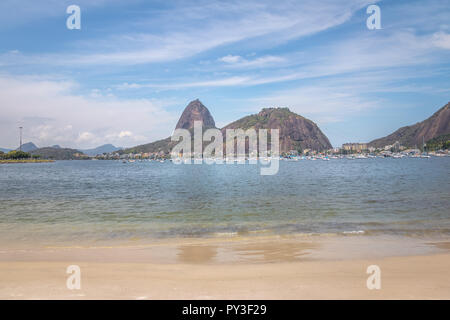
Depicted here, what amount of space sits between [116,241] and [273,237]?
6319mm

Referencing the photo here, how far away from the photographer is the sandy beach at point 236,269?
646cm

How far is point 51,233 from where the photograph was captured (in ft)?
45.3

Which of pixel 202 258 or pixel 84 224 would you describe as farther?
pixel 84 224

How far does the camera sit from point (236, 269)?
8266 mm

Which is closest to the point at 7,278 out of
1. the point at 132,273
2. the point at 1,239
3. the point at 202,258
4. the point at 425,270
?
the point at 132,273

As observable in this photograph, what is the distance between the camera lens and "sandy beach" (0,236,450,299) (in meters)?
6.46

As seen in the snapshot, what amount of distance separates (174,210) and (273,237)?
8.97 metres
